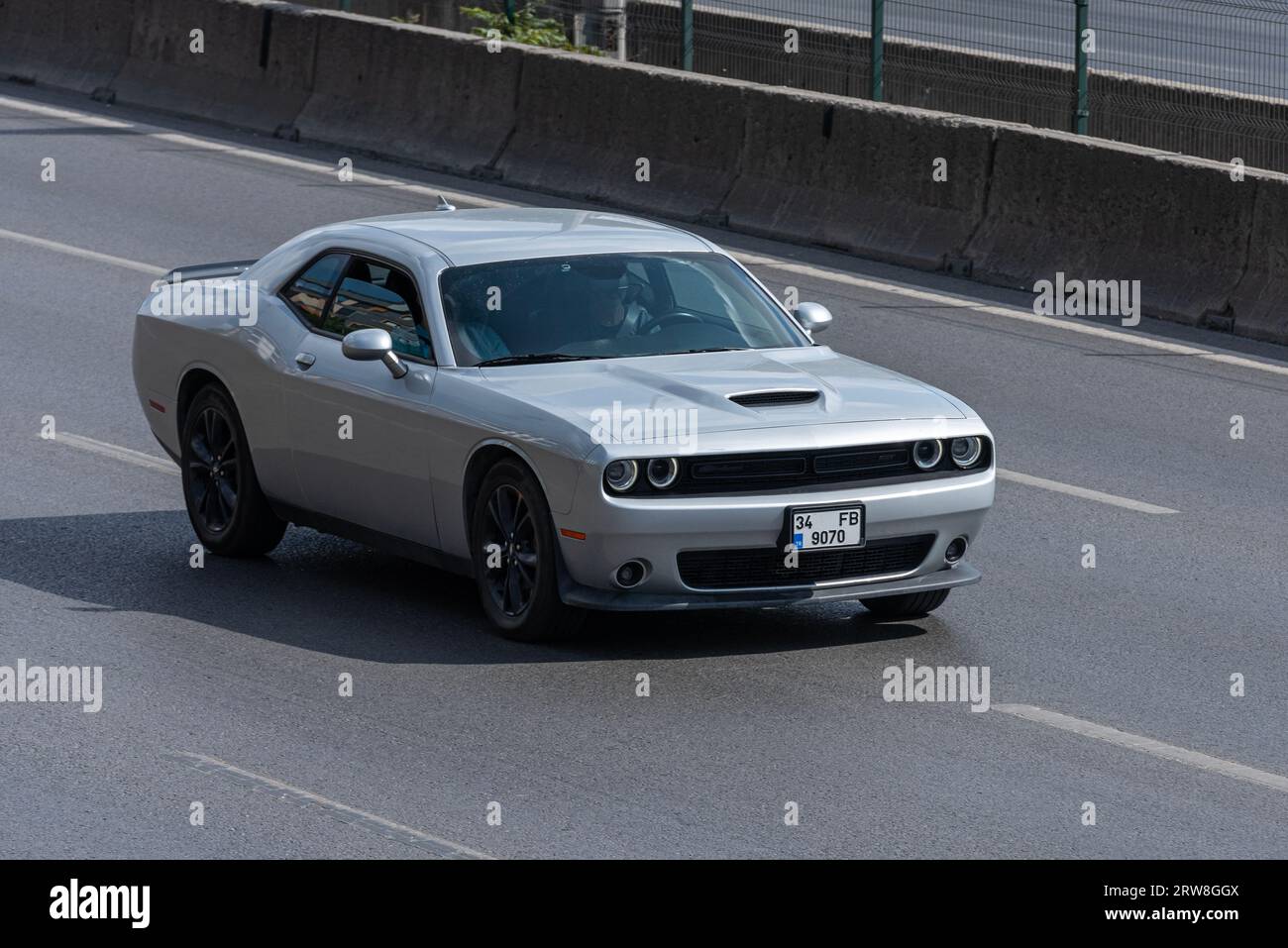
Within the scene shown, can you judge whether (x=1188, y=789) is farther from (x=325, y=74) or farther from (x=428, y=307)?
(x=325, y=74)

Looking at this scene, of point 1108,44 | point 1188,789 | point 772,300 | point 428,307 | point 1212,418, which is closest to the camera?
point 1188,789

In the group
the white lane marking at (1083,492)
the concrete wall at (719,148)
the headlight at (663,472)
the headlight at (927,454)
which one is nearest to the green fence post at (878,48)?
the concrete wall at (719,148)

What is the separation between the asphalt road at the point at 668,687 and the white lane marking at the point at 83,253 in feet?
9.22

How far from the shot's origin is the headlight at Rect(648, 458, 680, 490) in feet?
27.9

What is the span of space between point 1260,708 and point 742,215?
1050 cm

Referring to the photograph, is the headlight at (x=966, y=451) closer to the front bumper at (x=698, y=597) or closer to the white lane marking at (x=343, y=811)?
the front bumper at (x=698, y=597)

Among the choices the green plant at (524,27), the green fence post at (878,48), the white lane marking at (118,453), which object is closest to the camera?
the white lane marking at (118,453)

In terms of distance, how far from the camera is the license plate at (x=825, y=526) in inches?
338

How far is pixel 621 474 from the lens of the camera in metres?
8.49

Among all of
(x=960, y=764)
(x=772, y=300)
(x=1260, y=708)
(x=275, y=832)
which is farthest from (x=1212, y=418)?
(x=275, y=832)

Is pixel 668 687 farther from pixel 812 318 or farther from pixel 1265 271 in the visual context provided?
pixel 1265 271

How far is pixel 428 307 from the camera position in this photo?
959 cm

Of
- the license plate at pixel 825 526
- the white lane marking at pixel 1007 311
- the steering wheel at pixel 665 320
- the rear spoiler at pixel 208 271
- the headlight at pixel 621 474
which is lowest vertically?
the white lane marking at pixel 1007 311

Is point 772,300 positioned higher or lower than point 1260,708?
higher
